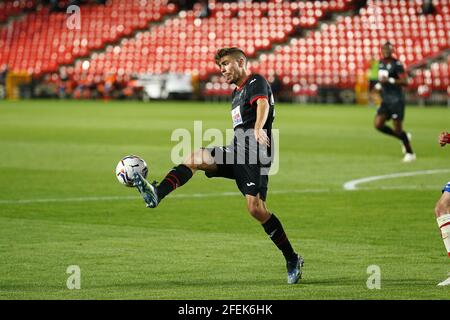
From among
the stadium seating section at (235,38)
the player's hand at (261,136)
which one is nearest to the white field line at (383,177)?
the player's hand at (261,136)

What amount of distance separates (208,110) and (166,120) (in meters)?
5.71

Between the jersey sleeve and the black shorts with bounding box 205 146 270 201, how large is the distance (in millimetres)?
508

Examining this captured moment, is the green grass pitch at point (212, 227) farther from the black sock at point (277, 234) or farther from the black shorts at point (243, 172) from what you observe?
the black shorts at point (243, 172)

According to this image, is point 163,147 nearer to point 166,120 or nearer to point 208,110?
point 166,120

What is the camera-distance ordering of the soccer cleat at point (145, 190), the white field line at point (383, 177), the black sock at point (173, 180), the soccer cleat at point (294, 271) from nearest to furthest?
the soccer cleat at point (294, 271), the soccer cleat at point (145, 190), the black sock at point (173, 180), the white field line at point (383, 177)

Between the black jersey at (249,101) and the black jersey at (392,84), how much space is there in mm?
12393

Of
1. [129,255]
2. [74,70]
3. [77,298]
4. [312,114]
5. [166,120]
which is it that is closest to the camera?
[77,298]

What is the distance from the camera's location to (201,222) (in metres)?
12.6

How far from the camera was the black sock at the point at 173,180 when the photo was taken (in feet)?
29.4

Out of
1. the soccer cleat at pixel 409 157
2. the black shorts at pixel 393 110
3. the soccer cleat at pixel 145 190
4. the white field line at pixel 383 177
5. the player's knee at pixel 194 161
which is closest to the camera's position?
the soccer cleat at pixel 145 190

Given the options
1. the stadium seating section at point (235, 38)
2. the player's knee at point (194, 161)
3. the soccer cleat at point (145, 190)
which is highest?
the stadium seating section at point (235, 38)

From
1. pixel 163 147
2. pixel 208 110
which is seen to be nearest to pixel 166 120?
pixel 208 110

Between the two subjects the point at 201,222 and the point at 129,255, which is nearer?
the point at 129,255

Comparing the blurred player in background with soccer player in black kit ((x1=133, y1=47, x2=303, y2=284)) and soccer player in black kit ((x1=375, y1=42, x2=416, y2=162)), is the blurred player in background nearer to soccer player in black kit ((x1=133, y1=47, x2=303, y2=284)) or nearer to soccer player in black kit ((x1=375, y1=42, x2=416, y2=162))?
soccer player in black kit ((x1=133, y1=47, x2=303, y2=284))
